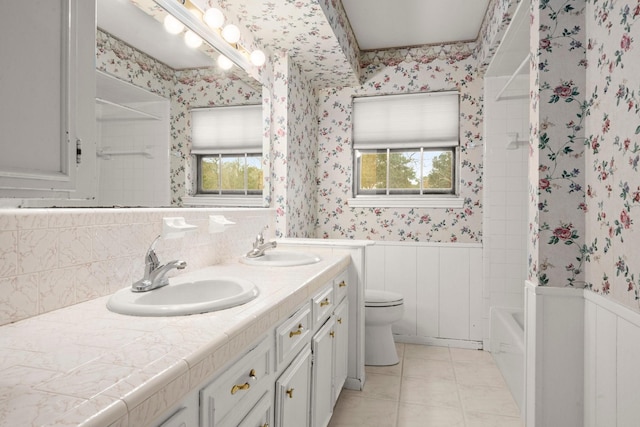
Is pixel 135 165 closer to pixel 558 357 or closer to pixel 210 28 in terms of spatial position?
pixel 210 28

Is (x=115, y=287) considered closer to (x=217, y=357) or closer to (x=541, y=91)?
(x=217, y=357)

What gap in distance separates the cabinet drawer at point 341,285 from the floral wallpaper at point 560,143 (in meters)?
0.93

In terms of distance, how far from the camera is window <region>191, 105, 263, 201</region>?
6.12 feet

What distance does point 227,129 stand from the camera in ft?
6.93

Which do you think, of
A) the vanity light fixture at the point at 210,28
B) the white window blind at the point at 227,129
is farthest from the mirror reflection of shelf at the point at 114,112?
the vanity light fixture at the point at 210,28

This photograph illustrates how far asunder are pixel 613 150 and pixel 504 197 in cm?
177

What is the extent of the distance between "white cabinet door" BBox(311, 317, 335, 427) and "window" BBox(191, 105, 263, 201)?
86 cm

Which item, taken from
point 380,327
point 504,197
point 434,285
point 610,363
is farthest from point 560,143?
point 434,285

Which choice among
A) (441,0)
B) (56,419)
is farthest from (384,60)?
(56,419)

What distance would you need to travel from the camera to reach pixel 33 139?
2.34 ft

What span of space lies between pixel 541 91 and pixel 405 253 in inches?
74.5

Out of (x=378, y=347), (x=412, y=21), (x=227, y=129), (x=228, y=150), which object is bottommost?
(x=378, y=347)

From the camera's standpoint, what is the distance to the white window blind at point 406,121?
331 centimetres

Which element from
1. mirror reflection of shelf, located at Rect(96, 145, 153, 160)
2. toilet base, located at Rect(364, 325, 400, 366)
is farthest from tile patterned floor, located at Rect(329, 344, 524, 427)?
mirror reflection of shelf, located at Rect(96, 145, 153, 160)
